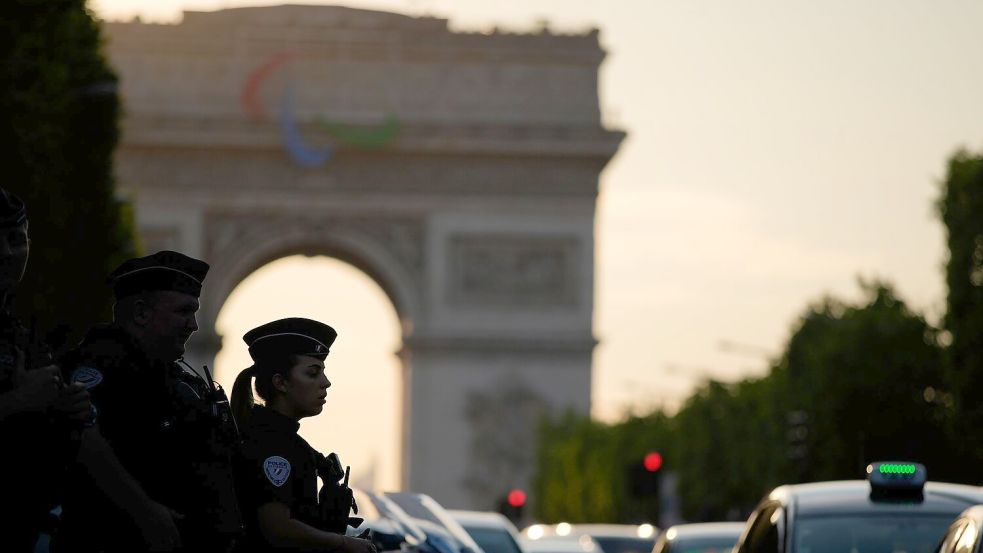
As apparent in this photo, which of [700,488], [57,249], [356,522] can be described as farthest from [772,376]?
[356,522]

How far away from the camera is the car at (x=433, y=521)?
8664 millimetres

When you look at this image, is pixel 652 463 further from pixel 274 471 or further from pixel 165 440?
pixel 165 440

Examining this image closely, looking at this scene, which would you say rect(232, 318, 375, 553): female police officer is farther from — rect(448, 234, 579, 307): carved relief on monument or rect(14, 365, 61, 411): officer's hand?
rect(448, 234, 579, 307): carved relief on monument

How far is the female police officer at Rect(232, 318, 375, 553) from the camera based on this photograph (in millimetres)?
6855

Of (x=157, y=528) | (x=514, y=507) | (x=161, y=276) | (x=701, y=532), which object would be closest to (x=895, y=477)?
(x=161, y=276)

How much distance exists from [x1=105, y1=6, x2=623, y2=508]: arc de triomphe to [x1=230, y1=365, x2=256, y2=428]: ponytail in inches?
1963

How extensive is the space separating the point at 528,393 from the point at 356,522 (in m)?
51.7

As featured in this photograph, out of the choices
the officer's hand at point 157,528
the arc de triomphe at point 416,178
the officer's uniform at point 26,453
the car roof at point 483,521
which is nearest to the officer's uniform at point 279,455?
the officer's hand at point 157,528

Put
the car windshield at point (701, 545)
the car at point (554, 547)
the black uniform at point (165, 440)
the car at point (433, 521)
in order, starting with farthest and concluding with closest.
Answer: the car at point (554, 547) → the car windshield at point (701, 545) → the car at point (433, 521) → the black uniform at point (165, 440)

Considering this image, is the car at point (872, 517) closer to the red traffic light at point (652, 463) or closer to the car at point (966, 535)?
the car at point (966, 535)

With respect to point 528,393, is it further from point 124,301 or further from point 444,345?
point 124,301

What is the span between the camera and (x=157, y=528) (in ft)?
19.5

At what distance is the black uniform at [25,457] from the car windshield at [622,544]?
1933 cm

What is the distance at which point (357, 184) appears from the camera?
5912cm
